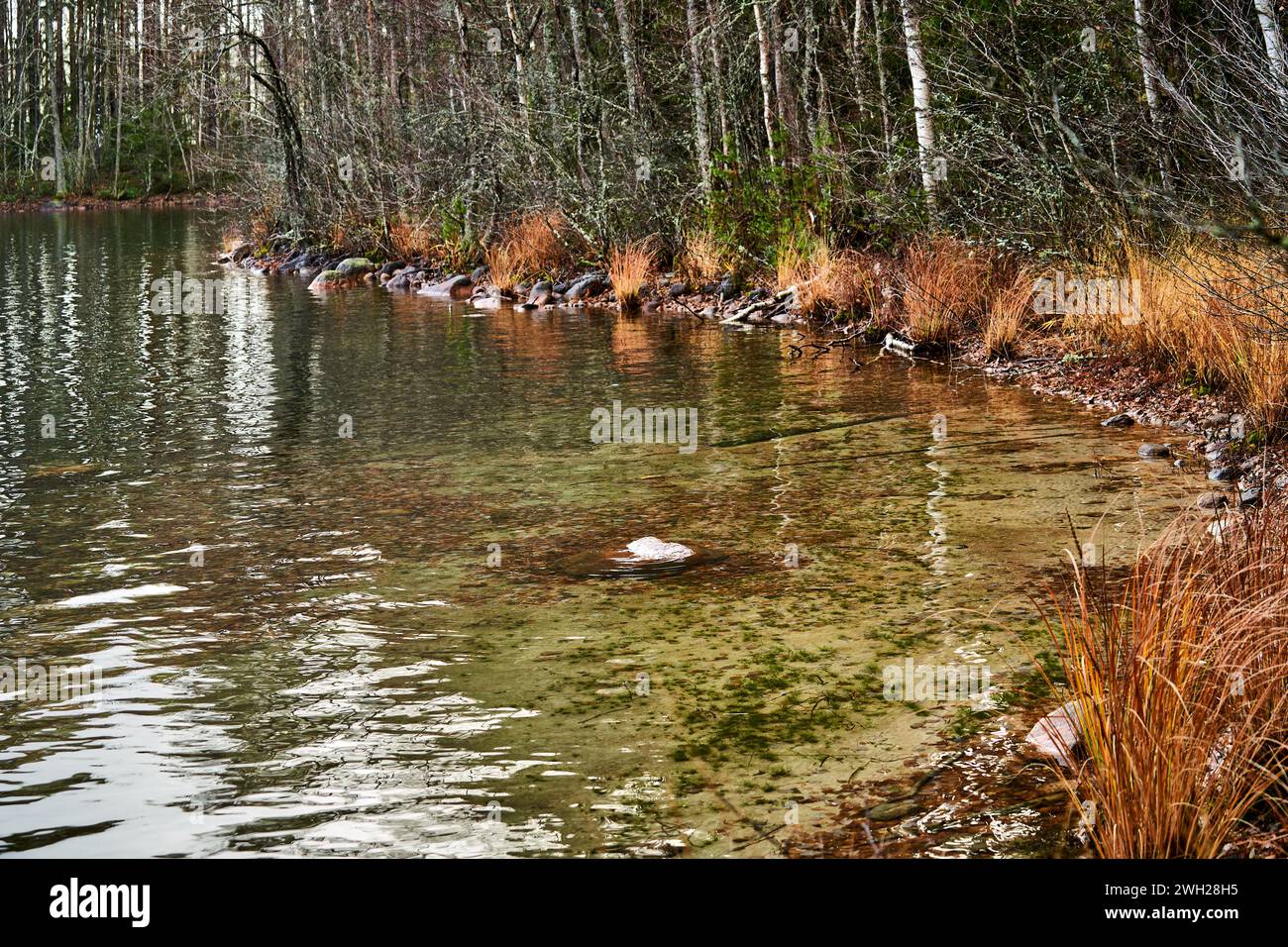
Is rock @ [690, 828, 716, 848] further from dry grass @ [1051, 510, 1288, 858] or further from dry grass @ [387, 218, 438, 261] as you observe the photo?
dry grass @ [387, 218, 438, 261]

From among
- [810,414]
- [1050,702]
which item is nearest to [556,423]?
[810,414]

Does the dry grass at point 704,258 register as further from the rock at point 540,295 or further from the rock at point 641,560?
the rock at point 641,560

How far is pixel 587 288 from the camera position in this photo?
59.0 feet

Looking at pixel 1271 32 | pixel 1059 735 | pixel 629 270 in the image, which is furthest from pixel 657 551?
pixel 629 270

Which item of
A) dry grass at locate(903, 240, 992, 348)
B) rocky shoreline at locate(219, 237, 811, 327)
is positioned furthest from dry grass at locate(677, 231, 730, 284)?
dry grass at locate(903, 240, 992, 348)

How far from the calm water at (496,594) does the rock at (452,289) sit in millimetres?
7895

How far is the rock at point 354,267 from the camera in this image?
72.7 ft

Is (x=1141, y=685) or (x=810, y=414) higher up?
(x=810, y=414)

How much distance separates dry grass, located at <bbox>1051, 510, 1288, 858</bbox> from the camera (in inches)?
127

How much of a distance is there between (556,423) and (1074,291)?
185 inches

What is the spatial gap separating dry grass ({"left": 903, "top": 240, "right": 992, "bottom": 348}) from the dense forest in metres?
0.45

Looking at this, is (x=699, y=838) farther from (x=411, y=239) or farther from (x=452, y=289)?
(x=411, y=239)

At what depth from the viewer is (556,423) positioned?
988 centimetres
